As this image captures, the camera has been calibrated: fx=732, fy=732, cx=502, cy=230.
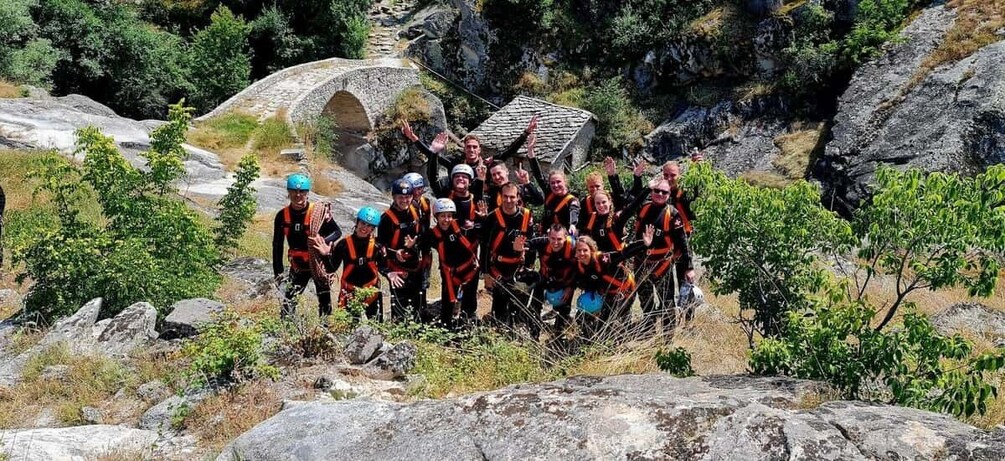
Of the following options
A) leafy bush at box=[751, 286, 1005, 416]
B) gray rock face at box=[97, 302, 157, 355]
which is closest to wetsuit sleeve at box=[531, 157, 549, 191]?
leafy bush at box=[751, 286, 1005, 416]

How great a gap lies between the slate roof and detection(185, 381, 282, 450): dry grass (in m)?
17.8

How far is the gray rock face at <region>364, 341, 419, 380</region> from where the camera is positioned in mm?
5180

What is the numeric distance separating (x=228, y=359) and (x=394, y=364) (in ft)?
3.74

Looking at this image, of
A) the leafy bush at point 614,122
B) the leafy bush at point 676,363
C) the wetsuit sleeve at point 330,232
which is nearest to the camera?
the leafy bush at point 676,363

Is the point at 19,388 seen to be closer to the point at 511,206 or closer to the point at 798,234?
the point at 511,206

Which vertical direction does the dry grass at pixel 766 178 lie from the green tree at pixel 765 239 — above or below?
below

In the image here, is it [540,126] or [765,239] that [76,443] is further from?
[540,126]

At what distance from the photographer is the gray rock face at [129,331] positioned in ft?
20.4

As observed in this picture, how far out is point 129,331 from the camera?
636cm

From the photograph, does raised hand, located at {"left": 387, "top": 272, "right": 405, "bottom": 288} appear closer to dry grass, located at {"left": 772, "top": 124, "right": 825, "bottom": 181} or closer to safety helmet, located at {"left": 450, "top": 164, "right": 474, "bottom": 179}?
safety helmet, located at {"left": 450, "top": 164, "right": 474, "bottom": 179}

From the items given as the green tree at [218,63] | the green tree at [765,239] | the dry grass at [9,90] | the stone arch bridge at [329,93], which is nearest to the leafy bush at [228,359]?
the green tree at [765,239]

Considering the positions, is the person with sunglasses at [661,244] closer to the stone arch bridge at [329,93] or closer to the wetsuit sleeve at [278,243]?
the wetsuit sleeve at [278,243]

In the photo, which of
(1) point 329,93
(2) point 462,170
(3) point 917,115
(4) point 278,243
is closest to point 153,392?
(4) point 278,243

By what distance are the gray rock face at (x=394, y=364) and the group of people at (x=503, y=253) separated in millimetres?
886
